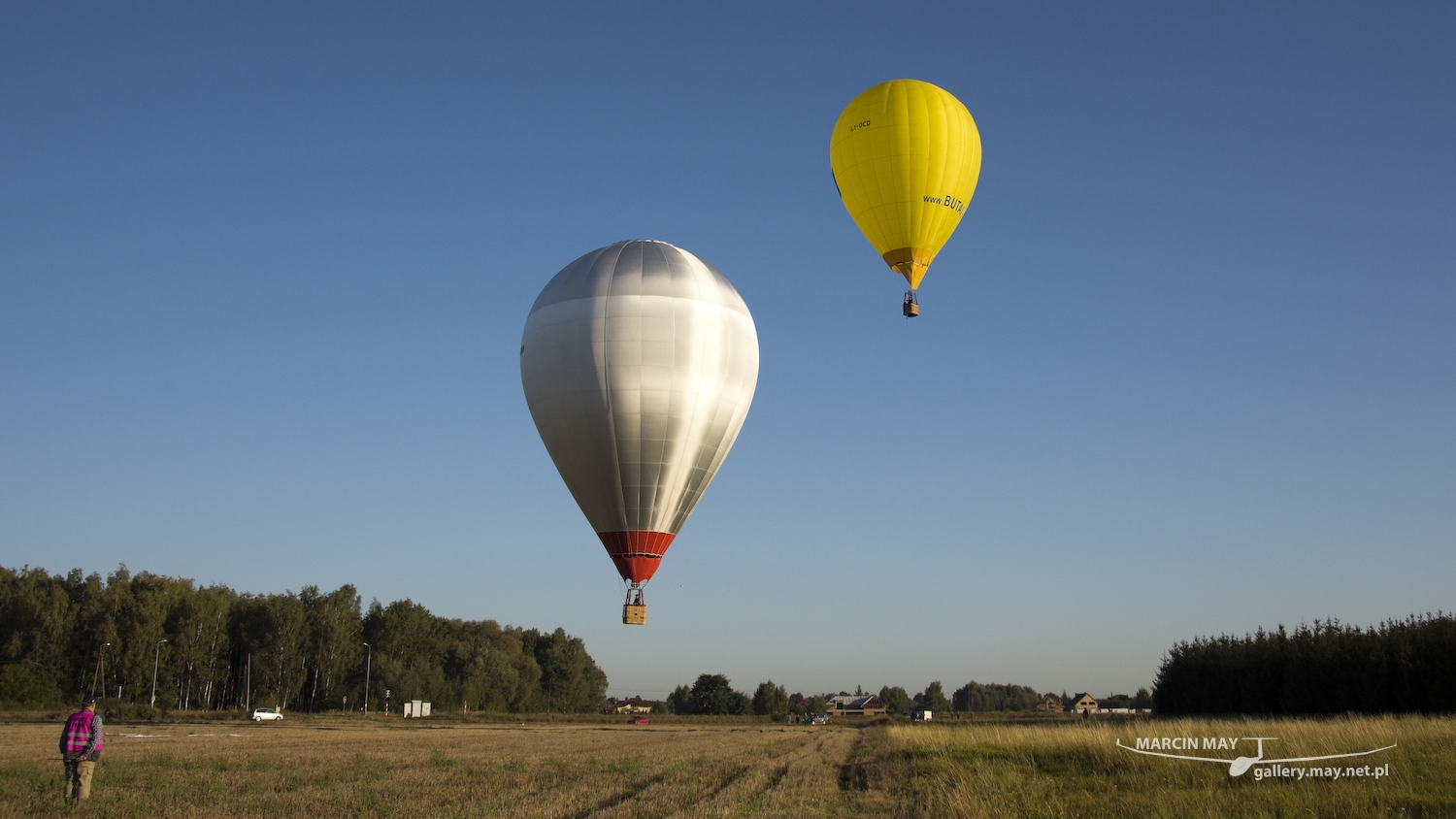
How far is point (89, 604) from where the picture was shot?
232ft

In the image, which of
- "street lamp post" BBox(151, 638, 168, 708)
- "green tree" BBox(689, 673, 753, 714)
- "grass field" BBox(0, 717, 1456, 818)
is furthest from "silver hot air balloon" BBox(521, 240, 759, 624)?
"green tree" BBox(689, 673, 753, 714)

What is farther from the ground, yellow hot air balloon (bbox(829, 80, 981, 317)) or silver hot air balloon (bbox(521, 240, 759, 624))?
yellow hot air balloon (bbox(829, 80, 981, 317))

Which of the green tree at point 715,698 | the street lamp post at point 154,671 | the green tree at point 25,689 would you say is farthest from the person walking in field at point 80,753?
the green tree at point 715,698

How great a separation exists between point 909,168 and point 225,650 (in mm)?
68020

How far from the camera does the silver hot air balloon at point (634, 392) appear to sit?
31094mm

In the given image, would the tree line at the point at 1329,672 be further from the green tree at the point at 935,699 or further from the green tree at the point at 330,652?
the green tree at the point at 935,699

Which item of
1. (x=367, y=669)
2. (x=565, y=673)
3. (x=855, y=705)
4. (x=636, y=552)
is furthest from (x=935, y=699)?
(x=636, y=552)

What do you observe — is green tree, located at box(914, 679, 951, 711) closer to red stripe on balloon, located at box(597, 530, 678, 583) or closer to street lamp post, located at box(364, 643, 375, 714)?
street lamp post, located at box(364, 643, 375, 714)

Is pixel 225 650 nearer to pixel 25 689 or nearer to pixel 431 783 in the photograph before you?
pixel 25 689

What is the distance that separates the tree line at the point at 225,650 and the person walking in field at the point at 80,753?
181 ft

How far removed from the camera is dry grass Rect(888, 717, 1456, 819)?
38.7ft

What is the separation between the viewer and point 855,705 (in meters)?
146

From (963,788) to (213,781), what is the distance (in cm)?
1200

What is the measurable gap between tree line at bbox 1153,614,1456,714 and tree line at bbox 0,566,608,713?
54608mm
